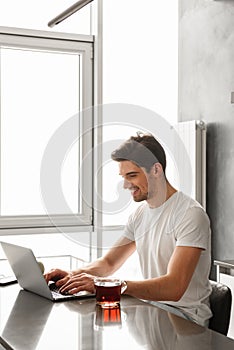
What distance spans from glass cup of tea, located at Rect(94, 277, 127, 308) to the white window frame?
209 centimetres

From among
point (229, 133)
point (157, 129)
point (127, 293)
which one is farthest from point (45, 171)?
point (229, 133)

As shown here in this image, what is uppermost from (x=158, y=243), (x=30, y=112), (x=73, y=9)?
(x=73, y=9)

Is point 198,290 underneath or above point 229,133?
underneath

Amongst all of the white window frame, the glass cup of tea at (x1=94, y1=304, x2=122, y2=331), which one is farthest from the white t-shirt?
the white window frame

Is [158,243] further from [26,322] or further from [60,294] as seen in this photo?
[26,322]

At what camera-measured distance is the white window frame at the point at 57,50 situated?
4.34 metres

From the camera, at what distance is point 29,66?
4.44 meters

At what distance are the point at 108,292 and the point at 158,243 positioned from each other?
61 centimetres

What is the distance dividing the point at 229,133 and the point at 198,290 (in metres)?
1.48

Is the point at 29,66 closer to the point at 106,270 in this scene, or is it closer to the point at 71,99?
the point at 71,99

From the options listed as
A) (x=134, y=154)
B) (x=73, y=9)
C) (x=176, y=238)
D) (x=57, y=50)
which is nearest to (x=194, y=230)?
(x=176, y=238)

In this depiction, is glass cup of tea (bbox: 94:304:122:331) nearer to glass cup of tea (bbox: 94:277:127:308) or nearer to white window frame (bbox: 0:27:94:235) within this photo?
glass cup of tea (bbox: 94:277:127:308)

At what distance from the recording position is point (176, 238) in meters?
2.56

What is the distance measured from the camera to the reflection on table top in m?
1.62
